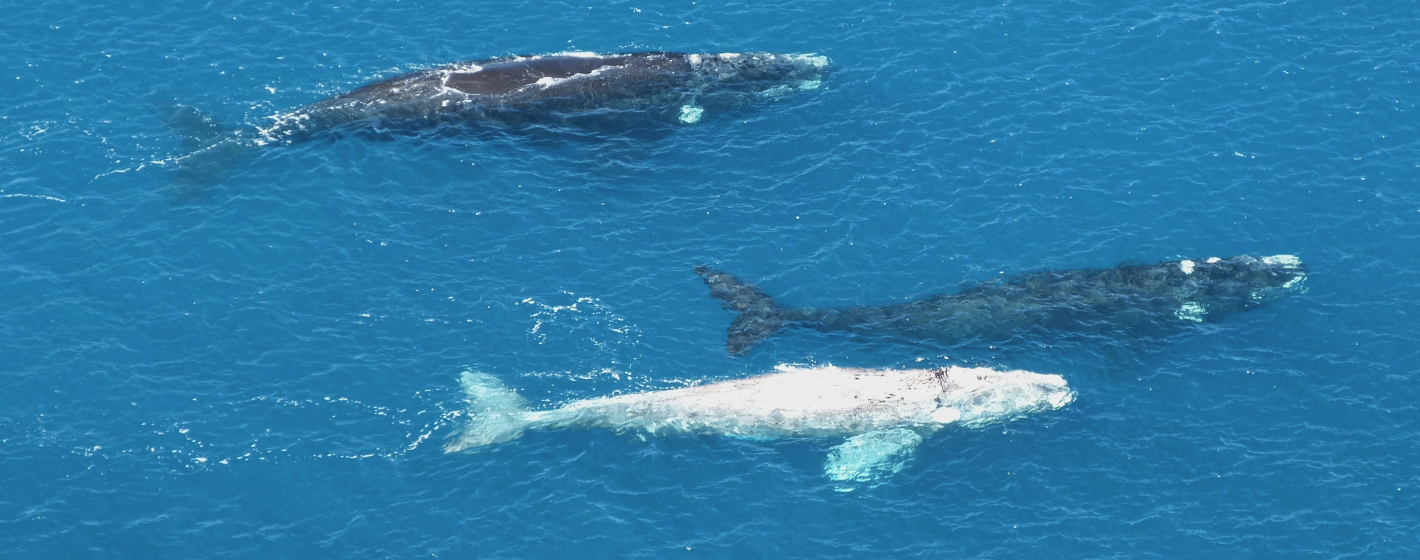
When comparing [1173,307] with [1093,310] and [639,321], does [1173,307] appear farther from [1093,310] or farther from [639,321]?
[639,321]

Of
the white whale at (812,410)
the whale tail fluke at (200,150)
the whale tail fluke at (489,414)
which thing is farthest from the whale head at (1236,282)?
the whale tail fluke at (200,150)

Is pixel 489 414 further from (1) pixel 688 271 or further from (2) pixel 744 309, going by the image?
(2) pixel 744 309

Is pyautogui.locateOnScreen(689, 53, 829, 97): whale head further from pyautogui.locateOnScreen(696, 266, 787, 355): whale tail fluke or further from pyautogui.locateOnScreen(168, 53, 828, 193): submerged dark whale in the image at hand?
pyautogui.locateOnScreen(696, 266, 787, 355): whale tail fluke

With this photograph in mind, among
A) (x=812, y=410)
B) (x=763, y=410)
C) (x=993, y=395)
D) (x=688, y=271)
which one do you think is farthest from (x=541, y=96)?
(x=993, y=395)

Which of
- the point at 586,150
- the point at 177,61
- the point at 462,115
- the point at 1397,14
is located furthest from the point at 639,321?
the point at 1397,14

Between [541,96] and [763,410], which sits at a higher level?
[541,96]
